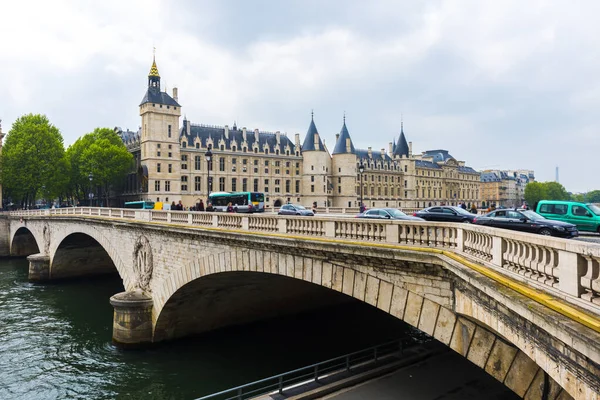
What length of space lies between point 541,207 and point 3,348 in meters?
27.0

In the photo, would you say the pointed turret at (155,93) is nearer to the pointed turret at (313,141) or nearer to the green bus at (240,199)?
the pointed turret at (313,141)

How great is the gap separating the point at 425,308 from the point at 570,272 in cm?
465

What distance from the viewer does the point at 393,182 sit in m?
118

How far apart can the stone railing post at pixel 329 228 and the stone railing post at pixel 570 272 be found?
7.38m

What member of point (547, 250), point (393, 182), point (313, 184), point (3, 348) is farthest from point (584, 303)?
point (393, 182)

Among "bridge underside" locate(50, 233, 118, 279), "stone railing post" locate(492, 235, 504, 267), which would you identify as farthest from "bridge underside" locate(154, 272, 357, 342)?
"bridge underside" locate(50, 233, 118, 279)

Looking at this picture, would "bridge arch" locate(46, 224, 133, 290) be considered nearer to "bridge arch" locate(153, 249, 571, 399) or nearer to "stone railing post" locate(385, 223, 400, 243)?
"bridge arch" locate(153, 249, 571, 399)

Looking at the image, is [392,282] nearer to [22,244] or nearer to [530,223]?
[530,223]

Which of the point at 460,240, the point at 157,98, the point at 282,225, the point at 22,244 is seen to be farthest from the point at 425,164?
the point at 460,240

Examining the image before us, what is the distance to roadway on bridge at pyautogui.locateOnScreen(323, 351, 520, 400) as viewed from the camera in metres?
13.2

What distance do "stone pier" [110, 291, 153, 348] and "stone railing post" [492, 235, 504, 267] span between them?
19.7m

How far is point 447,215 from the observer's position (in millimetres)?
22531

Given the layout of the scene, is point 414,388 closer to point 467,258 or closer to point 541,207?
point 467,258

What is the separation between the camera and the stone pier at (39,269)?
135 ft
